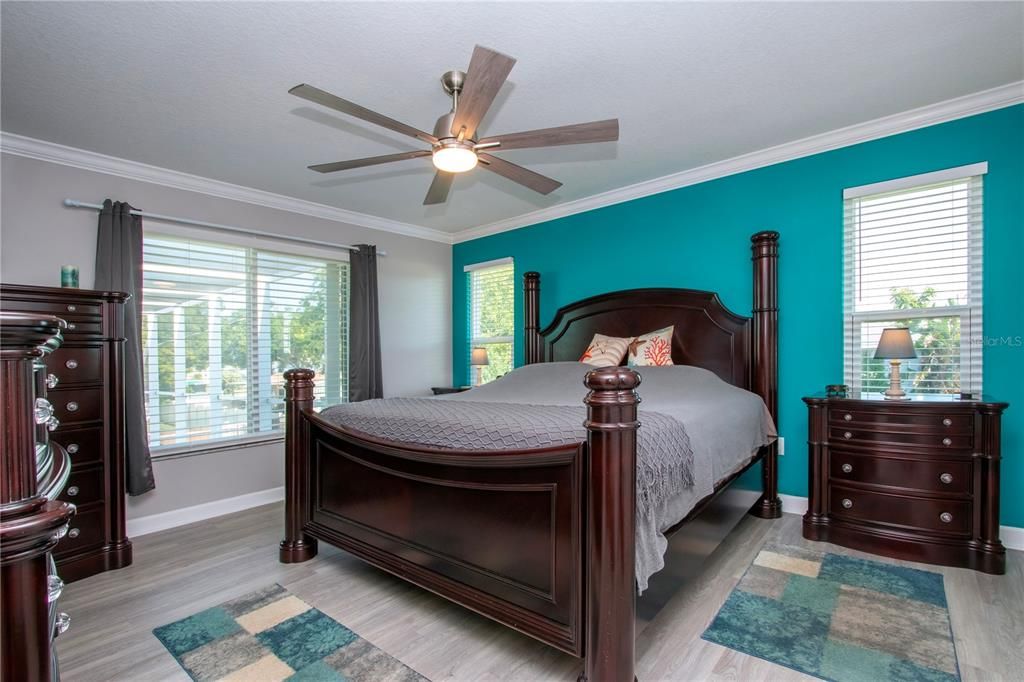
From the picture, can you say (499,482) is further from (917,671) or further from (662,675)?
(917,671)

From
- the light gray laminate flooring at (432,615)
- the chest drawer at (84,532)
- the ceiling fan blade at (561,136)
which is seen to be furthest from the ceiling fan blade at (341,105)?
the chest drawer at (84,532)

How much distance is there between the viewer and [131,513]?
10.4 ft

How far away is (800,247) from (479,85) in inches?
98.0

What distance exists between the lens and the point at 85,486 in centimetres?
259

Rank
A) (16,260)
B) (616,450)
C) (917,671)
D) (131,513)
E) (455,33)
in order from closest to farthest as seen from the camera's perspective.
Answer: (616,450)
(917,671)
(455,33)
(16,260)
(131,513)

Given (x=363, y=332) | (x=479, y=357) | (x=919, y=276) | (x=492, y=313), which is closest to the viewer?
(x=919, y=276)

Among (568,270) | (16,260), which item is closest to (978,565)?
(568,270)

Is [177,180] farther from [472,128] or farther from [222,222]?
[472,128]

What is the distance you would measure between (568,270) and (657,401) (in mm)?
2085

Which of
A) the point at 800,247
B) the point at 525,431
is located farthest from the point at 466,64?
the point at 800,247

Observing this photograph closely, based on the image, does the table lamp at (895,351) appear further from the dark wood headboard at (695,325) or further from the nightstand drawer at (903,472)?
the dark wood headboard at (695,325)

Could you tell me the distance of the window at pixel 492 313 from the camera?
4887 mm

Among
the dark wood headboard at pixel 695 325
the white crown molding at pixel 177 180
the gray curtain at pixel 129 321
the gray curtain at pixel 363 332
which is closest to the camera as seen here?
the white crown molding at pixel 177 180

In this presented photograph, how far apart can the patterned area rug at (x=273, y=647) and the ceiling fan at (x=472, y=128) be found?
1.96 m
